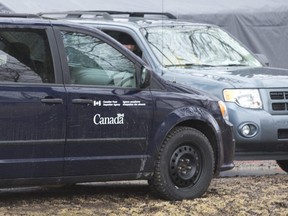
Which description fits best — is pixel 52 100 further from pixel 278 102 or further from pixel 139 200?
pixel 278 102

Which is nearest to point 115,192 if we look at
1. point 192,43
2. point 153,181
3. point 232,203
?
point 153,181

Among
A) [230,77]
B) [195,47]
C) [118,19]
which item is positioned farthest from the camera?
[118,19]

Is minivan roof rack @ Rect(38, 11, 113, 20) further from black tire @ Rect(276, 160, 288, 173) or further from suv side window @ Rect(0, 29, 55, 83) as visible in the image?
suv side window @ Rect(0, 29, 55, 83)

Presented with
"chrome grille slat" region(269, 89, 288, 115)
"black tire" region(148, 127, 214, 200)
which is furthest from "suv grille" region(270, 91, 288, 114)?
"black tire" region(148, 127, 214, 200)

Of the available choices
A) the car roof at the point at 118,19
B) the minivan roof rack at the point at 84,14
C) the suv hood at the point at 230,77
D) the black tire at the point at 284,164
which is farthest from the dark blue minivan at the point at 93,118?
the minivan roof rack at the point at 84,14

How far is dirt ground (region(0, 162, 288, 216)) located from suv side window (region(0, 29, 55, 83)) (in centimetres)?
116

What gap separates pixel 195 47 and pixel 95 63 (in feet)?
10.5

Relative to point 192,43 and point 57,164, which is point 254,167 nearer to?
point 192,43

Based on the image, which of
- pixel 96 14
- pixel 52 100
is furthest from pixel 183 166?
pixel 96 14

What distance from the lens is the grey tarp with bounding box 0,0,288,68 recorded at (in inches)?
596

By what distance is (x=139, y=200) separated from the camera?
26.1ft

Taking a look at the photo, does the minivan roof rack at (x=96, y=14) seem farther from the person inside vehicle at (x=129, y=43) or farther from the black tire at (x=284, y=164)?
the black tire at (x=284, y=164)

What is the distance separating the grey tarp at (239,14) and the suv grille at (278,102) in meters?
5.46

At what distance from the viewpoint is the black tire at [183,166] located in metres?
7.79
